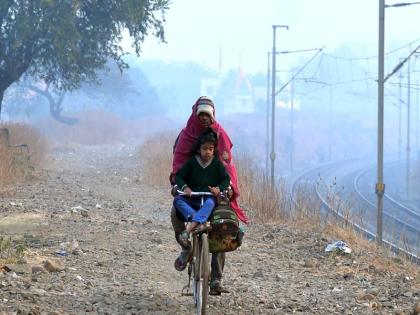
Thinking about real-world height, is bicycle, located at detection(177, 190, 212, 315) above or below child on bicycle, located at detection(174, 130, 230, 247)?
below

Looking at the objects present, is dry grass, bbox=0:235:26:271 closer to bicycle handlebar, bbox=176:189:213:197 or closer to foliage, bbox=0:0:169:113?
bicycle handlebar, bbox=176:189:213:197

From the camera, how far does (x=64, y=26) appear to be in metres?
25.5

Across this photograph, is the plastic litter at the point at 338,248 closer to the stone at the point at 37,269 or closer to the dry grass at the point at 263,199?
the dry grass at the point at 263,199

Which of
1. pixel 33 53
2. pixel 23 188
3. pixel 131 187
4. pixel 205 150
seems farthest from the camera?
pixel 33 53

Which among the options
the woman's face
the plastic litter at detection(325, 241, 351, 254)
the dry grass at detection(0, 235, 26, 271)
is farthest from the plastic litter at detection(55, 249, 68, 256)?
the woman's face

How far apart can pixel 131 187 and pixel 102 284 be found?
14.5 meters

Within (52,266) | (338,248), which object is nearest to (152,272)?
(52,266)

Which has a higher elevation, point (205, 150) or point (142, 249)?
point (205, 150)

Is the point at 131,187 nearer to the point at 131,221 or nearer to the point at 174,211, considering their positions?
the point at 131,221

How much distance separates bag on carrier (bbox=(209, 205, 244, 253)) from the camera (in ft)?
24.3

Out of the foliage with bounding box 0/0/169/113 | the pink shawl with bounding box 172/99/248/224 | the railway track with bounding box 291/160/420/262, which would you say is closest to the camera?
the pink shawl with bounding box 172/99/248/224

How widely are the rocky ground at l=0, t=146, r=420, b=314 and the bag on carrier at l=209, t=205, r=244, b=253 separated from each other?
2.29ft

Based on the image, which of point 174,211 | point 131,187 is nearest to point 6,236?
point 174,211

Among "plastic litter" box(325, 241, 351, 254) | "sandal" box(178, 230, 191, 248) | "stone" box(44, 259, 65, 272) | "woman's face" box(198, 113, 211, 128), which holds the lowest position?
"plastic litter" box(325, 241, 351, 254)
